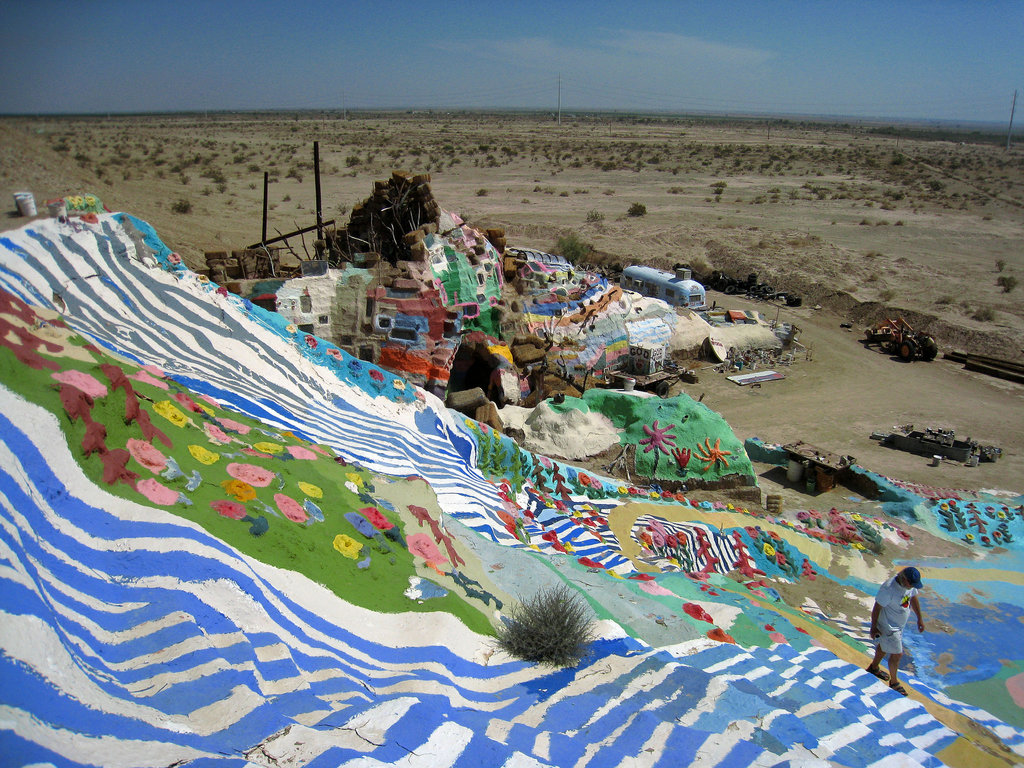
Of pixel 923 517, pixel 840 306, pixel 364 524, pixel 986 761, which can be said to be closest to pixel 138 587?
pixel 364 524

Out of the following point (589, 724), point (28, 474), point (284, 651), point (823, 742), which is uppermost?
point (28, 474)

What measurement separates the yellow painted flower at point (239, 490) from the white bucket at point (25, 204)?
5007 mm

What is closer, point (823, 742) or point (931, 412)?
point (823, 742)

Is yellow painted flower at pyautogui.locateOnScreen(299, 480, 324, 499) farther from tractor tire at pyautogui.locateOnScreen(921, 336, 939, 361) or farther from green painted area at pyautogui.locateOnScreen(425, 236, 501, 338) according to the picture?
tractor tire at pyautogui.locateOnScreen(921, 336, 939, 361)

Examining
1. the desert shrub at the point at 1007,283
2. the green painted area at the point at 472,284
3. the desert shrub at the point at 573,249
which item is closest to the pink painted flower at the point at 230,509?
the green painted area at the point at 472,284

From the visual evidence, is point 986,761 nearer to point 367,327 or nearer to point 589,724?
point 589,724

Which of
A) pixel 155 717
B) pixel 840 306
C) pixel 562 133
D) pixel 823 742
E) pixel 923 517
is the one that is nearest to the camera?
pixel 155 717

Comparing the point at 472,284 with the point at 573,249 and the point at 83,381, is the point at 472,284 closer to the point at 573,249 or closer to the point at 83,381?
A: the point at 83,381

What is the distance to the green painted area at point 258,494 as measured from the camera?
14.7 feet

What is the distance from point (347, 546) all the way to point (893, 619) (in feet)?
16.9

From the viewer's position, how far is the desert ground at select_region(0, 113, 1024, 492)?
55.9 feet

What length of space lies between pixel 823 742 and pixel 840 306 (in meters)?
24.6

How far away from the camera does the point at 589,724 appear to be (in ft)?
13.4

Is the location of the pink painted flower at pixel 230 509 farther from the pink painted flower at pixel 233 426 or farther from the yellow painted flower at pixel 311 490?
the pink painted flower at pixel 233 426
